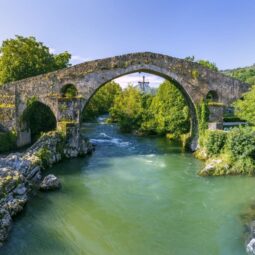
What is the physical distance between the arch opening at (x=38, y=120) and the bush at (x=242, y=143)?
580 inches

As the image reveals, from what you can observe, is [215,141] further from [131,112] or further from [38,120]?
[131,112]

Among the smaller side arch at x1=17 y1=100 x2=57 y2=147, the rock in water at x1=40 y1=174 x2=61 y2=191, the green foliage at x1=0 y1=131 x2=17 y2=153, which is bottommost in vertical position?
the rock in water at x1=40 y1=174 x2=61 y2=191

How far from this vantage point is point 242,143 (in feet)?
55.8

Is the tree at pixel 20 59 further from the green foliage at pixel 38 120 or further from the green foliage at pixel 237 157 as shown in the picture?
the green foliage at pixel 237 157

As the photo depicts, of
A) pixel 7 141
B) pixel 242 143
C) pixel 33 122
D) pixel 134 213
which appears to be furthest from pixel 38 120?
pixel 242 143

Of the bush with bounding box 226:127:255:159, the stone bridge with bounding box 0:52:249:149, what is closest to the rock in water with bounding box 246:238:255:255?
the bush with bounding box 226:127:255:159

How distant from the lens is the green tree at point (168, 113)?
2811 cm

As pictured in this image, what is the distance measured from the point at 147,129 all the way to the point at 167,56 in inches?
469

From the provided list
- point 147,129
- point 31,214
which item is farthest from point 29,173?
point 147,129

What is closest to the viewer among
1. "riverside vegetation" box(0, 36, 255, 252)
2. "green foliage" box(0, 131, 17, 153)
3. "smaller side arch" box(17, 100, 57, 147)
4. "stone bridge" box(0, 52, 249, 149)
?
"riverside vegetation" box(0, 36, 255, 252)

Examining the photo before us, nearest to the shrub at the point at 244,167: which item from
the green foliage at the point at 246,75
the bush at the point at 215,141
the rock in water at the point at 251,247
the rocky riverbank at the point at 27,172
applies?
the bush at the point at 215,141

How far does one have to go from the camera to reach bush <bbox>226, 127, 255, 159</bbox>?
16812 millimetres

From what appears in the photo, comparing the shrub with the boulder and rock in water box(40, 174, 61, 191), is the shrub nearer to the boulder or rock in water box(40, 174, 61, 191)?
rock in water box(40, 174, 61, 191)

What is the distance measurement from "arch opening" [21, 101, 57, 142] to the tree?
359 centimetres
